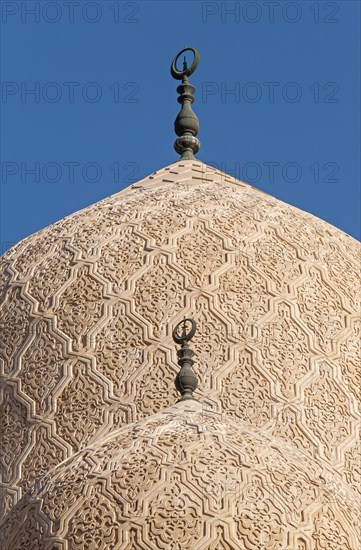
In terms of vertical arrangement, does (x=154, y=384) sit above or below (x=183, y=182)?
below

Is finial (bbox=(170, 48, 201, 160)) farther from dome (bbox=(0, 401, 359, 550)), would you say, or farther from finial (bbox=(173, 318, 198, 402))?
dome (bbox=(0, 401, 359, 550))

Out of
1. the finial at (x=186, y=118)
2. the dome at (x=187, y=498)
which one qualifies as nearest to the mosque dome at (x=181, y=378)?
the dome at (x=187, y=498)

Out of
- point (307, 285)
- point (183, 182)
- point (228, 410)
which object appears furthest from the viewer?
point (183, 182)

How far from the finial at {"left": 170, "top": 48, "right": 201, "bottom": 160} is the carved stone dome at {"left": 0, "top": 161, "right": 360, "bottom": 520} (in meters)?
0.91

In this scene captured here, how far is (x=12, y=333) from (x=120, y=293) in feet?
1.72

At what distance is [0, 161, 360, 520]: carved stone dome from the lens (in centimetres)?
890

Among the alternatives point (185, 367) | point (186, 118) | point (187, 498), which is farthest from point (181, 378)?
point (186, 118)

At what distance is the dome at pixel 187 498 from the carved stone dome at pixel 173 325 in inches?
34.4

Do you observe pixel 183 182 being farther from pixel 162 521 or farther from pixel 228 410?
pixel 162 521

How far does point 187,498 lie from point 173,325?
1.66m

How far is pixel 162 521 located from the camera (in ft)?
24.5

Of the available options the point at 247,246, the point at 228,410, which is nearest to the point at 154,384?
the point at 228,410

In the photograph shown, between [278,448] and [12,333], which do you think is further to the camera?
[12,333]

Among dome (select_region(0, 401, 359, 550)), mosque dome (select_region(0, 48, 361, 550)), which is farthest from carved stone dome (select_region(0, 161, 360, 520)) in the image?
dome (select_region(0, 401, 359, 550))
